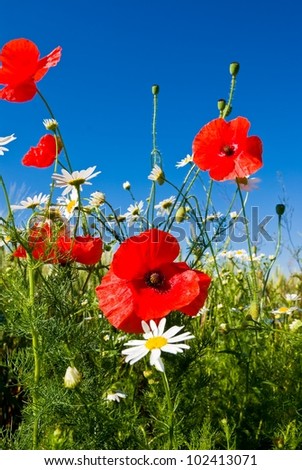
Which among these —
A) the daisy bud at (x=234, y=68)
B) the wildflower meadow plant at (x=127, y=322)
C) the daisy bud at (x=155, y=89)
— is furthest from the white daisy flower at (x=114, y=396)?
the daisy bud at (x=234, y=68)

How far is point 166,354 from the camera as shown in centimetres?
185

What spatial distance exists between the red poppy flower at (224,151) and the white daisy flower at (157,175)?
0.13 meters

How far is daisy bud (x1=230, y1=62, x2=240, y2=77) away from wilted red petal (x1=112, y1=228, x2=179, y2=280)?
0.79 metres

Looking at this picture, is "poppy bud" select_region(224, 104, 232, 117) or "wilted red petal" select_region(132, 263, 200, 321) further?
"poppy bud" select_region(224, 104, 232, 117)

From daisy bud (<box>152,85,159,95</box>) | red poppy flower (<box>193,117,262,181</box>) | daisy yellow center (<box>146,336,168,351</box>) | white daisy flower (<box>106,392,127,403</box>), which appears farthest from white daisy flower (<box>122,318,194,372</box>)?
daisy bud (<box>152,85,159,95</box>)

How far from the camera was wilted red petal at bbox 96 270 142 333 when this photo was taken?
1603mm

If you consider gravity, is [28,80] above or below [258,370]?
above

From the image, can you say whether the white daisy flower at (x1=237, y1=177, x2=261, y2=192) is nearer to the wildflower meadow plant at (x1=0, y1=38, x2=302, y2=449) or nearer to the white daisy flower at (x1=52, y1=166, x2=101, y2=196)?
the wildflower meadow plant at (x1=0, y1=38, x2=302, y2=449)

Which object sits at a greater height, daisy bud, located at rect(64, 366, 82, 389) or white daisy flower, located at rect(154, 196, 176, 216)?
white daisy flower, located at rect(154, 196, 176, 216)

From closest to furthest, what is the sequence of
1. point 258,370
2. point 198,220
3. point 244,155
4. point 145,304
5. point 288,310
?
point 145,304
point 244,155
point 198,220
point 258,370
point 288,310

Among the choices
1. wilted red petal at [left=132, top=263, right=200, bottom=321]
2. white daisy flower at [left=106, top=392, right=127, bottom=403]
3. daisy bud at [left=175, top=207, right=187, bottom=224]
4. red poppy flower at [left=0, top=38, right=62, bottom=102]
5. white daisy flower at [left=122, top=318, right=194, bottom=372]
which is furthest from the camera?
daisy bud at [left=175, top=207, right=187, bottom=224]

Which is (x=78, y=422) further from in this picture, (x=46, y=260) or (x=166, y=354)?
(x=46, y=260)

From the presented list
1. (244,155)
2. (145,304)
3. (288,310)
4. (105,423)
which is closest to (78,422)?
(105,423)
